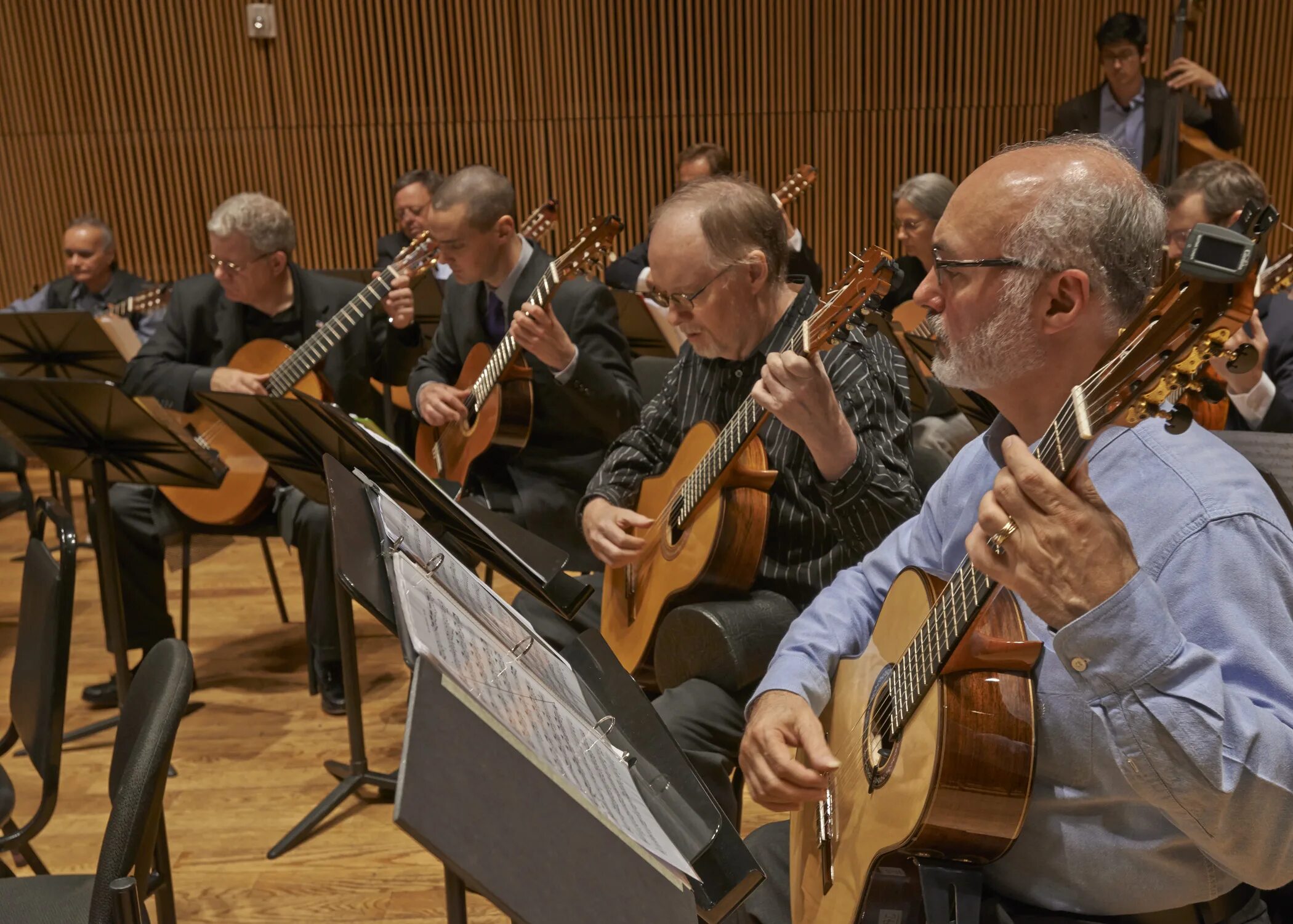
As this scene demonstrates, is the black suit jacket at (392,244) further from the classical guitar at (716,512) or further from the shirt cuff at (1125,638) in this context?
the shirt cuff at (1125,638)

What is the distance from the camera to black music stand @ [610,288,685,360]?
4.34m

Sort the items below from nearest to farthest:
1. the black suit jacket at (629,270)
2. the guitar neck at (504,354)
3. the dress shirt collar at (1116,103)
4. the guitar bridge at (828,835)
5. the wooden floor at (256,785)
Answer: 1. the guitar bridge at (828,835)
2. the wooden floor at (256,785)
3. the guitar neck at (504,354)
4. the dress shirt collar at (1116,103)
5. the black suit jacket at (629,270)

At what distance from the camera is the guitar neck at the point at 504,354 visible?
328 centimetres

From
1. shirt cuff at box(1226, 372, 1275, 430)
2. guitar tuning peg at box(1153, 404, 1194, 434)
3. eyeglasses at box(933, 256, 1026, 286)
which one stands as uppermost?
eyeglasses at box(933, 256, 1026, 286)

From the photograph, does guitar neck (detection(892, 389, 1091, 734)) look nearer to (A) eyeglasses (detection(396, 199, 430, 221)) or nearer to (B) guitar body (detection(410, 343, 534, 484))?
(B) guitar body (detection(410, 343, 534, 484))

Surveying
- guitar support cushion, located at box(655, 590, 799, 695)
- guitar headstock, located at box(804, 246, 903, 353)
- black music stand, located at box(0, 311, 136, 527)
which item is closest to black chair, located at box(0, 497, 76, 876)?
guitar support cushion, located at box(655, 590, 799, 695)

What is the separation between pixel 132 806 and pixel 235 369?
2.88 m

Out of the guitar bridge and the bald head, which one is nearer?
the bald head

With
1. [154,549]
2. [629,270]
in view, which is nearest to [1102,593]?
[154,549]

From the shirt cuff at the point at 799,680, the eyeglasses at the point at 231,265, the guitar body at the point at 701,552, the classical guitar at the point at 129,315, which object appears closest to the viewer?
the shirt cuff at the point at 799,680

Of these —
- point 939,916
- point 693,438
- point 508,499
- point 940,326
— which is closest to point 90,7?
point 508,499

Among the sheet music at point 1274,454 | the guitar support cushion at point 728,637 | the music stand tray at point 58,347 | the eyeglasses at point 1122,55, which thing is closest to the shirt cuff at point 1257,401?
the sheet music at point 1274,454

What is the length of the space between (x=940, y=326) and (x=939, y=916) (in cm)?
75

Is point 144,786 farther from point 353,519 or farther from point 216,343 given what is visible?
point 216,343
